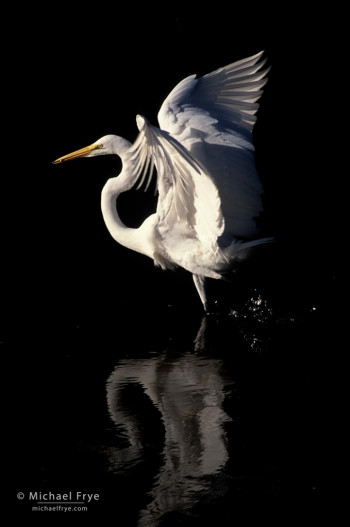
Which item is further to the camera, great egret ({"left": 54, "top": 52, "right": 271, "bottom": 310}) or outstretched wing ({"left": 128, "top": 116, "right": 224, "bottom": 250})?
great egret ({"left": 54, "top": 52, "right": 271, "bottom": 310})

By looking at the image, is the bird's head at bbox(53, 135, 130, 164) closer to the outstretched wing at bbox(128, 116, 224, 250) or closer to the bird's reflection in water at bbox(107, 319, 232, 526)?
the outstretched wing at bbox(128, 116, 224, 250)

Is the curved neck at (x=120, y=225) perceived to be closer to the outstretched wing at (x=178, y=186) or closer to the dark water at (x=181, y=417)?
the outstretched wing at (x=178, y=186)

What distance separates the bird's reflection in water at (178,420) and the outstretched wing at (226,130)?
101cm

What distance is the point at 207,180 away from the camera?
4.84m

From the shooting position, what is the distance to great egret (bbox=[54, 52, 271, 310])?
16.0 feet

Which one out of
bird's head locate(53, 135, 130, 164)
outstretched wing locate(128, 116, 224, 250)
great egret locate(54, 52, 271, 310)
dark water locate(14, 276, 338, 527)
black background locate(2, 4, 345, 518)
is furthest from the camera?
bird's head locate(53, 135, 130, 164)

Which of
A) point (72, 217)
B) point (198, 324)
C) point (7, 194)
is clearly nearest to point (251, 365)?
point (198, 324)

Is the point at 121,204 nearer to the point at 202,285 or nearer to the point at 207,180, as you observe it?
the point at 202,285

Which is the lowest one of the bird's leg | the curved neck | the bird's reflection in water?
the bird's leg

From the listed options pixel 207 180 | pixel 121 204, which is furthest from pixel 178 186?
pixel 121 204

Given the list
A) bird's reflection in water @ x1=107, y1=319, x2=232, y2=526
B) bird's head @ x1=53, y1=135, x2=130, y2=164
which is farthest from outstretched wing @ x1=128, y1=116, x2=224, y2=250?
bird's reflection in water @ x1=107, y1=319, x2=232, y2=526

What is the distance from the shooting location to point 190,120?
498cm

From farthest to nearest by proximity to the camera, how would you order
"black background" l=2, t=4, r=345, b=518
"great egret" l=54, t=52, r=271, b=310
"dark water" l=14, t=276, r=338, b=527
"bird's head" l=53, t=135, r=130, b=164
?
"bird's head" l=53, t=135, r=130, b=164 → "great egret" l=54, t=52, r=271, b=310 → "black background" l=2, t=4, r=345, b=518 → "dark water" l=14, t=276, r=338, b=527

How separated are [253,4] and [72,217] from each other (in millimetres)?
4058
